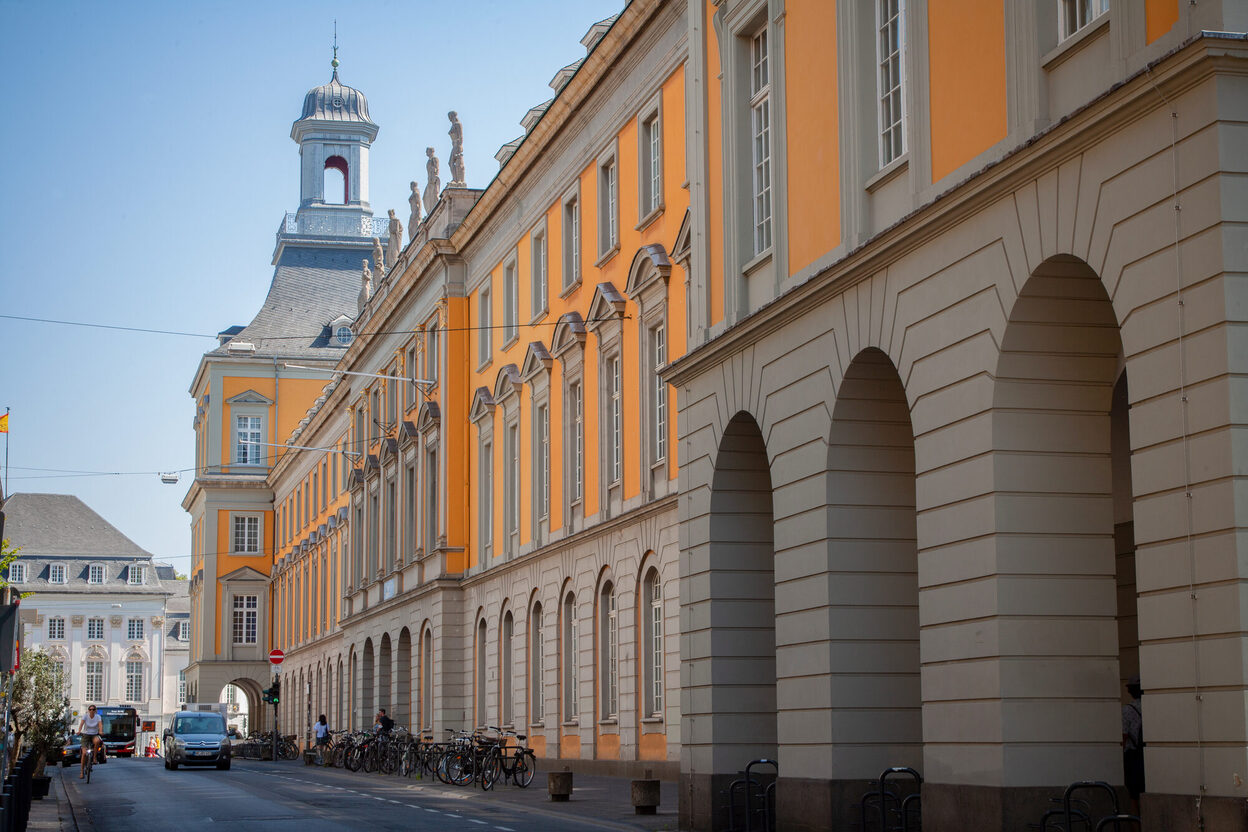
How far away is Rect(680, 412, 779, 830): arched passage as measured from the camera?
20656mm

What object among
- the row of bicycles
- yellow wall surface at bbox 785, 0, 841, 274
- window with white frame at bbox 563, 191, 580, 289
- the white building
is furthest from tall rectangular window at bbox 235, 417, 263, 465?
yellow wall surface at bbox 785, 0, 841, 274

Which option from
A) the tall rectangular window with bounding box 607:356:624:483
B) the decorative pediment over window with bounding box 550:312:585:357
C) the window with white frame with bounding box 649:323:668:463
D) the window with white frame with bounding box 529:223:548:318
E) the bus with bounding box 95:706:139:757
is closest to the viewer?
the window with white frame with bounding box 649:323:668:463

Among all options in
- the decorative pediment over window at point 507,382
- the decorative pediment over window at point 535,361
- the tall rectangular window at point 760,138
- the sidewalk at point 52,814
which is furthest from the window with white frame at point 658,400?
the sidewalk at point 52,814

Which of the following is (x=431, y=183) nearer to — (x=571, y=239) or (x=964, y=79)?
(x=571, y=239)

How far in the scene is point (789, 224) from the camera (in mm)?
19312

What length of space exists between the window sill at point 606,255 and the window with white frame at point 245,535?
210 ft

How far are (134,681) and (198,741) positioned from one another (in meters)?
89.4

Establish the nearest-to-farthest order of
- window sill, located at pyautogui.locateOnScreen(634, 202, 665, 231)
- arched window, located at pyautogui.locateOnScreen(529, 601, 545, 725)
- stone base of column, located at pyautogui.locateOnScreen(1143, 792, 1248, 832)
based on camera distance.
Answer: stone base of column, located at pyautogui.locateOnScreen(1143, 792, 1248, 832) → window sill, located at pyautogui.locateOnScreen(634, 202, 665, 231) → arched window, located at pyautogui.locateOnScreen(529, 601, 545, 725)

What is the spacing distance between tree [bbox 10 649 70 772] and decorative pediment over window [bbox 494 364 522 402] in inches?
500

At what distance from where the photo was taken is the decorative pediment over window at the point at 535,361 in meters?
39.8

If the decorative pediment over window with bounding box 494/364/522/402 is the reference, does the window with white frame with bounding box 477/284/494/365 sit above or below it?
above

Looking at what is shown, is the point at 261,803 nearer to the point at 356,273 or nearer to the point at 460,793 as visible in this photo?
the point at 460,793

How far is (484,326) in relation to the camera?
4747cm

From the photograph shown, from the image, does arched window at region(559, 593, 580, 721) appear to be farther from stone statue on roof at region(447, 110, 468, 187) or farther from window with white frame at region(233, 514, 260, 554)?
window with white frame at region(233, 514, 260, 554)
